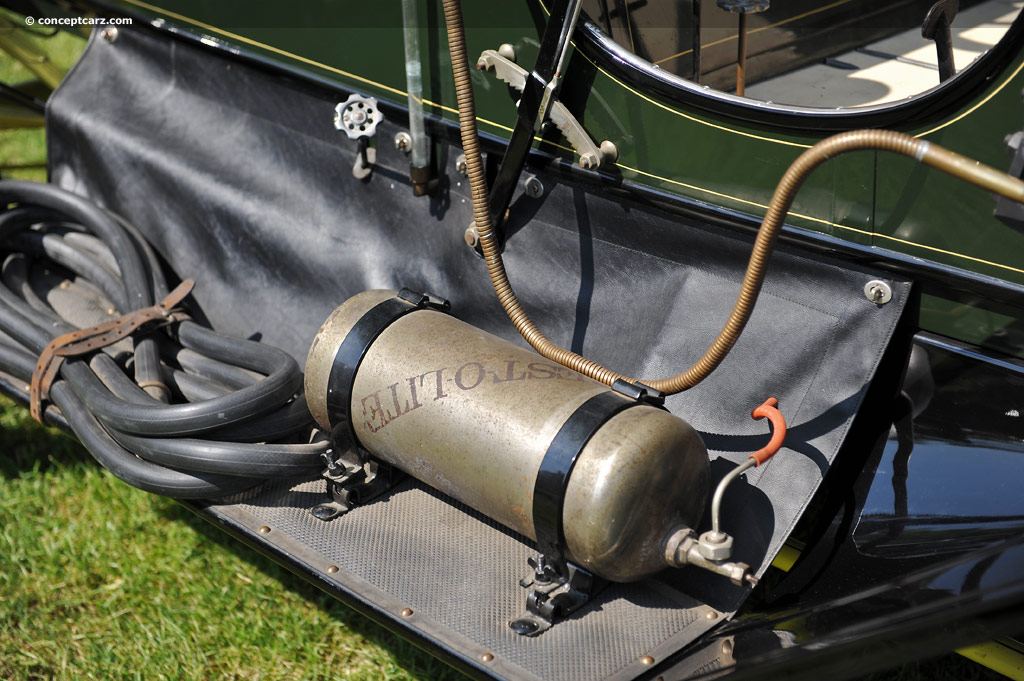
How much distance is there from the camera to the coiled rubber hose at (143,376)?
6.88 ft

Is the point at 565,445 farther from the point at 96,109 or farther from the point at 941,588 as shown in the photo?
the point at 96,109

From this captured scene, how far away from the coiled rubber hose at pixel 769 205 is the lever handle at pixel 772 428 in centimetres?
16

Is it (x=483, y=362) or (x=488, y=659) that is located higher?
(x=483, y=362)

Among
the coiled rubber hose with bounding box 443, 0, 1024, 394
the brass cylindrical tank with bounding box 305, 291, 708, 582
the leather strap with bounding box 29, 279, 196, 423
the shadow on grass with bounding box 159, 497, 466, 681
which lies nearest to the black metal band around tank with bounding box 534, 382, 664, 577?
the brass cylindrical tank with bounding box 305, 291, 708, 582

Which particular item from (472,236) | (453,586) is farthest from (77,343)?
Answer: (453,586)

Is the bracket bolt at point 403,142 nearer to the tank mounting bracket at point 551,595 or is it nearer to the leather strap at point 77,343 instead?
the leather strap at point 77,343

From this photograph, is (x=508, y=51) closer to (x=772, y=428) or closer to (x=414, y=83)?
(x=414, y=83)

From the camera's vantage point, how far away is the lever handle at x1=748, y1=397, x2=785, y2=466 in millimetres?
1816

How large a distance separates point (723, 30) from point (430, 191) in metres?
0.86

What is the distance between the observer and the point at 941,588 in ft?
4.67

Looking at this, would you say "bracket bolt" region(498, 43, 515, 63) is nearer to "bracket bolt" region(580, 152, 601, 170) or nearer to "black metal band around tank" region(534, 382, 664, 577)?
"bracket bolt" region(580, 152, 601, 170)

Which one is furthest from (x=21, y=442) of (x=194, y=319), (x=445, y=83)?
(x=445, y=83)

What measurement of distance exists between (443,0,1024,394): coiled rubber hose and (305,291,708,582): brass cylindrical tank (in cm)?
7

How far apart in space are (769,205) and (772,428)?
45cm
